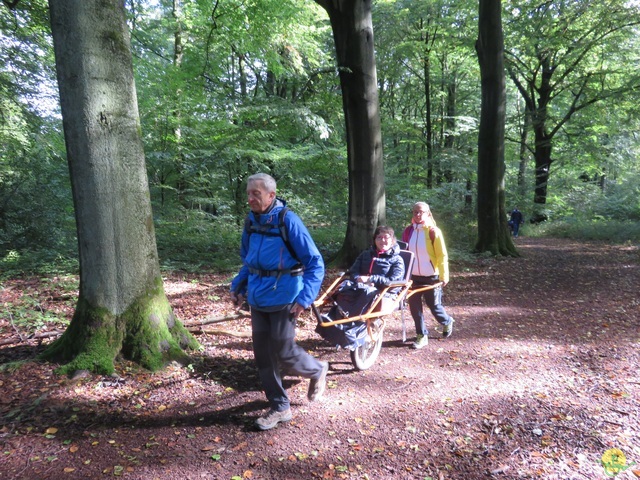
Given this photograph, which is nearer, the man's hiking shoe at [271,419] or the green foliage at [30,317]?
the man's hiking shoe at [271,419]

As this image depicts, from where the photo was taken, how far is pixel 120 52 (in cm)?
366

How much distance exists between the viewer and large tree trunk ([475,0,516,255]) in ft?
39.6

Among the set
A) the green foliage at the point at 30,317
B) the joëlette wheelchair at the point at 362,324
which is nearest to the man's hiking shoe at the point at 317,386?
the joëlette wheelchair at the point at 362,324

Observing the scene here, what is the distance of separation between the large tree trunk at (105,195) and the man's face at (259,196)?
58.3 inches

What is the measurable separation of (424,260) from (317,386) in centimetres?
246

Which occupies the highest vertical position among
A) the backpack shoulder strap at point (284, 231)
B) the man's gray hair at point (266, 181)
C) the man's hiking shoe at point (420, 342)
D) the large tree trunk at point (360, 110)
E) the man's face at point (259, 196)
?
the large tree trunk at point (360, 110)

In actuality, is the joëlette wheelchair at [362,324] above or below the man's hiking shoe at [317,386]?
above

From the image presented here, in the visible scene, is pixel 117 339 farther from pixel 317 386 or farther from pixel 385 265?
pixel 385 265

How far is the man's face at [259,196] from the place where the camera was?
301 centimetres

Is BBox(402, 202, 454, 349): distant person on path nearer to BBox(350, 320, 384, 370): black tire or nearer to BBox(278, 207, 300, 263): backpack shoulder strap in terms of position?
BBox(350, 320, 384, 370): black tire

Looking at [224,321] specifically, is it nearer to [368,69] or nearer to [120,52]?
[120,52]

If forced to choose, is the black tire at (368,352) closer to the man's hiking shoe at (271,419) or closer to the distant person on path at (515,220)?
the man's hiking shoe at (271,419)

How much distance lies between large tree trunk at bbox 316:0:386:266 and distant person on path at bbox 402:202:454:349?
3.01 metres

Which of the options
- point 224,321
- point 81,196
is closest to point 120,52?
point 81,196
